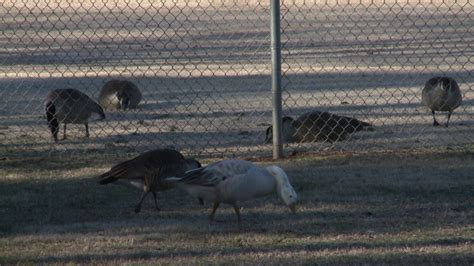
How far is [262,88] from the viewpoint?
500 inches

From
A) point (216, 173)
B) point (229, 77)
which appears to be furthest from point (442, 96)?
point (216, 173)

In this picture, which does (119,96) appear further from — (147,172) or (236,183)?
(236,183)

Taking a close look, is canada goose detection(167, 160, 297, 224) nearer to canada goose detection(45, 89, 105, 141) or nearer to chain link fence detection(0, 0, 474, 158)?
chain link fence detection(0, 0, 474, 158)

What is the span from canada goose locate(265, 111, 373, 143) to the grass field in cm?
83

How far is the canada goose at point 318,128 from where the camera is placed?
941 centimetres

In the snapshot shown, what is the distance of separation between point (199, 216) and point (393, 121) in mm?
3956

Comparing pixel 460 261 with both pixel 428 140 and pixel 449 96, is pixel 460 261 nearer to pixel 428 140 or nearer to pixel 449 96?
pixel 428 140

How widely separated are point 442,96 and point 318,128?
4.53ft

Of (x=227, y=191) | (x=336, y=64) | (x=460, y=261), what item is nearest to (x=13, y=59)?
(x=336, y=64)

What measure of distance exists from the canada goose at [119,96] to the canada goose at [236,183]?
4977 mm

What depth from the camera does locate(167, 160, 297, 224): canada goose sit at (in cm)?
622

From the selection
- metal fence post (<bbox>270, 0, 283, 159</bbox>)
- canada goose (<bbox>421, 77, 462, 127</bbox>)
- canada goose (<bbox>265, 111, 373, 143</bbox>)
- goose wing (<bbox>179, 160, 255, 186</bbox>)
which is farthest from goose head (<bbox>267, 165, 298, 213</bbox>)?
canada goose (<bbox>421, 77, 462, 127</bbox>)

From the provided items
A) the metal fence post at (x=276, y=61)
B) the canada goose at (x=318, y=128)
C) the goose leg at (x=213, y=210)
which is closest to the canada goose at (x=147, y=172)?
the goose leg at (x=213, y=210)

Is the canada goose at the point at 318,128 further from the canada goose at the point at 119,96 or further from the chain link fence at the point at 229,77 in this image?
the canada goose at the point at 119,96
